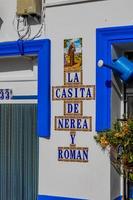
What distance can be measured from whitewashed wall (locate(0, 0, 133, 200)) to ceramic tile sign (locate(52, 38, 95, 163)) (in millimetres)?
57

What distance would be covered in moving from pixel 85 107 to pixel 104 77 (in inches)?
17.4

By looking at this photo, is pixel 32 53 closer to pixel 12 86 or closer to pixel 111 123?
pixel 12 86

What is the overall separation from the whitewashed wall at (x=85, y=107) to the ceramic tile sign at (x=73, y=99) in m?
0.06

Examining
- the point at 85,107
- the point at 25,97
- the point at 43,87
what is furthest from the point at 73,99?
the point at 25,97

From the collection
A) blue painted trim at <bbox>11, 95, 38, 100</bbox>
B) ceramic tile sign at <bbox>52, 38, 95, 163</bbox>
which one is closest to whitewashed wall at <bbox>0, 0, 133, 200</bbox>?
ceramic tile sign at <bbox>52, 38, 95, 163</bbox>

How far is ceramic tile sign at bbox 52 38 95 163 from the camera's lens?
6070mm

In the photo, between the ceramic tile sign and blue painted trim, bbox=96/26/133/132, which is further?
the ceramic tile sign

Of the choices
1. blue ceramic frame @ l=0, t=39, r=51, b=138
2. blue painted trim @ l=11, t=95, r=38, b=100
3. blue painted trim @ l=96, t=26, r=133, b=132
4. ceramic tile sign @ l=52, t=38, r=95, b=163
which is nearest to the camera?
blue painted trim @ l=96, t=26, r=133, b=132

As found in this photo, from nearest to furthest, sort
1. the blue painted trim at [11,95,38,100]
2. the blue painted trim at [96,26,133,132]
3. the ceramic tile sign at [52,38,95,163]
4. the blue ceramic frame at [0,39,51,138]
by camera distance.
A: the blue painted trim at [96,26,133,132] < the ceramic tile sign at [52,38,95,163] < the blue ceramic frame at [0,39,51,138] < the blue painted trim at [11,95,38,100]

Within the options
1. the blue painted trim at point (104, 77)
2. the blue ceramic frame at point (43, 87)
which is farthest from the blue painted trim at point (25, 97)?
the blue painted trim at point (104, 77)

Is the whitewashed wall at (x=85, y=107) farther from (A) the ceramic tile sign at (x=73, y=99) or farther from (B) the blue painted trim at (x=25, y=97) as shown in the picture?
(B) the blue painted trim at (x=25, y=97)

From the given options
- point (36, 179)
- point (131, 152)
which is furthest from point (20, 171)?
point (131, 152)

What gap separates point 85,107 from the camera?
607 cm

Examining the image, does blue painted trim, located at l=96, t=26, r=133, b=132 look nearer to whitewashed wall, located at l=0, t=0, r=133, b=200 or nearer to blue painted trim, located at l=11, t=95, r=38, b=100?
whitewashed wall, located at l=0, t=0, r=133, b=200
